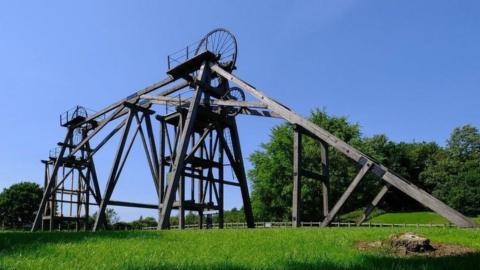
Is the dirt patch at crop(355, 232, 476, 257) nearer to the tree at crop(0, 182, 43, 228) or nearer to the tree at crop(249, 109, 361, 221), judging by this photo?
the tree at crop(249, 109, 361, 221)

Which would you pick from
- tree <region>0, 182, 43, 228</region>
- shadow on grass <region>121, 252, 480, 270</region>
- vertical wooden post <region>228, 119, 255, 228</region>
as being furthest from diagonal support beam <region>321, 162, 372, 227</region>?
tree <region>0, 182, 43, 228</region>

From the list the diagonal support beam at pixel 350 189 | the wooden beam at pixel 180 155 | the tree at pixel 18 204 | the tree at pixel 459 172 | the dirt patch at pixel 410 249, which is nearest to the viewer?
the dirt patch at pixel 410 249

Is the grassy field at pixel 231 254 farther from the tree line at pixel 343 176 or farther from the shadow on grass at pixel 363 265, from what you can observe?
the tree line at pixel 343 176

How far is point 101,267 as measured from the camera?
7.64 meters

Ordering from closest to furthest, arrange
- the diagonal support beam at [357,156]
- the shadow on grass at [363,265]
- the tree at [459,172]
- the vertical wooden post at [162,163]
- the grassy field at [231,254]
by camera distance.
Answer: the shadow on grass at [363,265] → the grassy field at [231,254] → the diagonal support beam at [357,156] → the vertical wooden post at [162,163] → the tree at [459,172]

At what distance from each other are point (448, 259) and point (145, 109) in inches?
925

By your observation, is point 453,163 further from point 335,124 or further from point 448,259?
point 448,259

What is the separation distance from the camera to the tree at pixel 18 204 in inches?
3236

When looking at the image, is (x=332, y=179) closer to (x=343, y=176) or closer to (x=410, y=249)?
(x=343, y=176)

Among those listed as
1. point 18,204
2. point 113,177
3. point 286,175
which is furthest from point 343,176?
point 18,204

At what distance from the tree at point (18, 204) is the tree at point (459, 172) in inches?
2596

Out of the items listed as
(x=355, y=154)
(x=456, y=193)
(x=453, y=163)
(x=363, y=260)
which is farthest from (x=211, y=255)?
(x=453, y=163)

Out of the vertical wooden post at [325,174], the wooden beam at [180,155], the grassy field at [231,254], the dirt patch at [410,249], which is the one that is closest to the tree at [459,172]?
the vertical wooden post at [325,174]

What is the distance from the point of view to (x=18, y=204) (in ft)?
269
